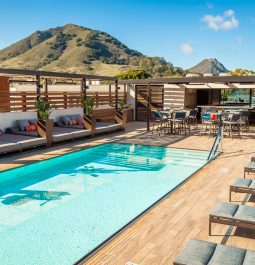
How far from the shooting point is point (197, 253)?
13.7ft

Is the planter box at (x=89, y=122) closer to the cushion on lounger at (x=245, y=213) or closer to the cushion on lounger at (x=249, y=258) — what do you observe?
the cushion on lounger at (x=245, y=213)

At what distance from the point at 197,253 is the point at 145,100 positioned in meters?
19.7

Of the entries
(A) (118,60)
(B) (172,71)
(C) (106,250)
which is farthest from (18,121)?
(A) (118,60)

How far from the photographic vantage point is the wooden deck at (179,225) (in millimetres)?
4941

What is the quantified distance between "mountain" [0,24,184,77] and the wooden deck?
2881 inches

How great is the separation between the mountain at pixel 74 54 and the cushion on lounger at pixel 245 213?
254 ft

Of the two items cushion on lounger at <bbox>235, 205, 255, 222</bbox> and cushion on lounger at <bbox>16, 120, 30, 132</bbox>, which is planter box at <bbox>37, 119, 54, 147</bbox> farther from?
cushion on lounger at <bbox>235, 205, 255, 222</bbox>

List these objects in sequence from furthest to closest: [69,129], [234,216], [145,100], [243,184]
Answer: [145,100] → [69,129] → [243,184] → [234,216]

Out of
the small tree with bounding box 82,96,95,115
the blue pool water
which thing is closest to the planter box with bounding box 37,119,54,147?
the blue pool water

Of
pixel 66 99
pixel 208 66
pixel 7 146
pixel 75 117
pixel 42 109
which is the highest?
pixel 208 66

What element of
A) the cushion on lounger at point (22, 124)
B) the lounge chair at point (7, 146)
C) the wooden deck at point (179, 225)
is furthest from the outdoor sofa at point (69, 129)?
the wooden deck at point (179, 225)

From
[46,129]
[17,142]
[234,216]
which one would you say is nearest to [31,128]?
[46,129]

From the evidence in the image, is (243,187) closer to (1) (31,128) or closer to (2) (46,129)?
(2) (46,129)

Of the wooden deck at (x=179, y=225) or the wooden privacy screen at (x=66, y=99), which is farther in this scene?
the wooden privacy screen at (x=66, y=99)
